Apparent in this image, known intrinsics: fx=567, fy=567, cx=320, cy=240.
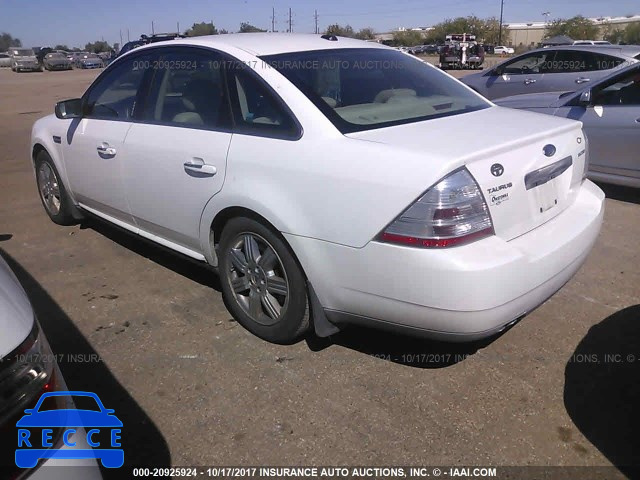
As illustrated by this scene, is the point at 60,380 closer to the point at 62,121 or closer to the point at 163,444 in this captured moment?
the point at 163,444

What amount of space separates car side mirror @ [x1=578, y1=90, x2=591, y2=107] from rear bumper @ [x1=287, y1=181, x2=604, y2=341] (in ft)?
11.7

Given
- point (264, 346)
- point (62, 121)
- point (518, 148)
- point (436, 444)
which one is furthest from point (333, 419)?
point (62, 121)

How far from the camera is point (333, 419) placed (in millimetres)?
2678

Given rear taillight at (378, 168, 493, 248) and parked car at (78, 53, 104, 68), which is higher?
parked car at (78, 53, 104, 68)

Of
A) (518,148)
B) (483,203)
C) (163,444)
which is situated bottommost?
(163,444)

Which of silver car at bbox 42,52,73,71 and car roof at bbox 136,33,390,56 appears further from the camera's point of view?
silver car at bbox 42,52,73,71

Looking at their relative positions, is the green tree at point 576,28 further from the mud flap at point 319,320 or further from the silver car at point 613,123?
the mud flap at point 319,320

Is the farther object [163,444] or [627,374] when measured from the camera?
[627,374]

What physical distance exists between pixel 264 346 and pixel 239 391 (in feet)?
1.44

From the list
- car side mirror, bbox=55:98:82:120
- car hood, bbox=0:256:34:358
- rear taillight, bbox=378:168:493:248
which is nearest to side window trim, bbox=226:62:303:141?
rear taillight, bbox=378:168:493:248

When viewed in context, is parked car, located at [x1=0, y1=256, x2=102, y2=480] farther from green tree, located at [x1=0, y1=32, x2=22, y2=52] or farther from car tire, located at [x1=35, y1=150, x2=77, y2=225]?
green tree, located at [x1=0, y1=32, x2=22, y2=52]

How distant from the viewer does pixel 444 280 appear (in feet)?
7.82

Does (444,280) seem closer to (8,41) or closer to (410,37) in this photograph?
(410,37)

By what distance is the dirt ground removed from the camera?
8.17 feet
